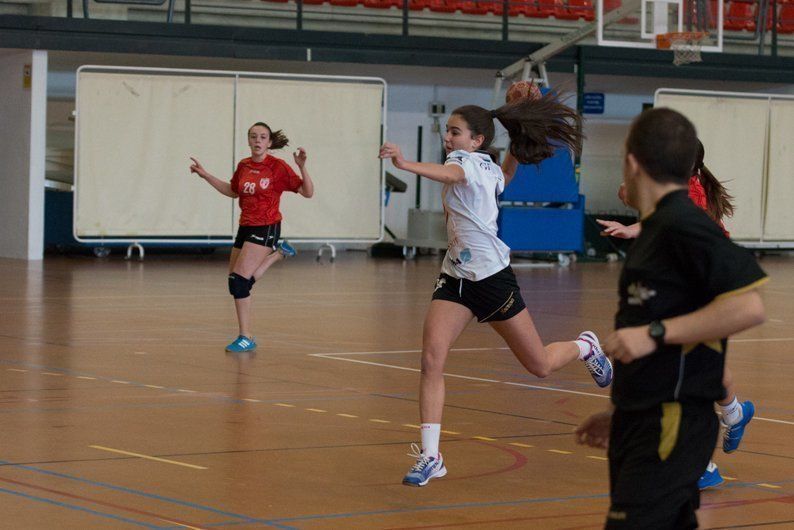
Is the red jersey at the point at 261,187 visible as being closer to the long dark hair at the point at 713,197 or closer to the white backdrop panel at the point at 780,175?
Result: the long dark hair at the point at 713,197

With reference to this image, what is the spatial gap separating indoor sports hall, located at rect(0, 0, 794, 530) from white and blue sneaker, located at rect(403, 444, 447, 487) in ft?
0.19

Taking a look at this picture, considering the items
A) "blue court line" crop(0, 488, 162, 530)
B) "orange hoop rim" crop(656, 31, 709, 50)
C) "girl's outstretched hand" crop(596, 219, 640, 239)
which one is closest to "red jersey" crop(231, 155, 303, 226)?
"girl's outstretched hand" crop(596, 219, 640, 239)

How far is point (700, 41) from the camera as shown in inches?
797

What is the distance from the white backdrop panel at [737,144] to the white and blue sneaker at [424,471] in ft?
62.4

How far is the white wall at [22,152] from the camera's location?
21062 millimetres

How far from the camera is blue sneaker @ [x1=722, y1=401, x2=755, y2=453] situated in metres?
6.34

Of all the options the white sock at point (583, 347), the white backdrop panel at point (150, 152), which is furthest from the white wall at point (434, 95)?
the white sock at point (583, 347)

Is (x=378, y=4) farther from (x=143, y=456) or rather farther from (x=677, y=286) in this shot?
(x=677, y=286)

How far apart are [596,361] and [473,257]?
1.65m

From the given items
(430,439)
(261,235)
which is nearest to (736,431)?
(430,439)

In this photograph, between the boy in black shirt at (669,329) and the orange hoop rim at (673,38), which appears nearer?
the boy in black shirt at (669,329)

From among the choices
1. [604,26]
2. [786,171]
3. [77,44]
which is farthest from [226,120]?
[786,171]

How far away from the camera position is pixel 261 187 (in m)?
11.3

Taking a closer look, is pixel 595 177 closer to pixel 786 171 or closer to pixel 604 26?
pixel 786 171
